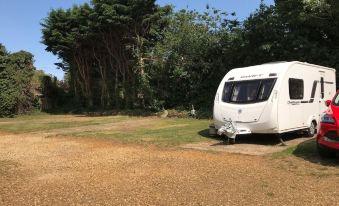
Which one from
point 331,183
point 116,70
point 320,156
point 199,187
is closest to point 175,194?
point 199,187

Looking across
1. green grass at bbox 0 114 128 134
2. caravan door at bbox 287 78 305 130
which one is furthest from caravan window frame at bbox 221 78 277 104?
green grass at bbox 0 114 128 134

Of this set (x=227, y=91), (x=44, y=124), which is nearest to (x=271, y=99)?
(x=227, y=91)

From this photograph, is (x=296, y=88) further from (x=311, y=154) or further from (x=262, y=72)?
(x=311, y=154)

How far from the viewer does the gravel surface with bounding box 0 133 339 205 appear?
6.57m

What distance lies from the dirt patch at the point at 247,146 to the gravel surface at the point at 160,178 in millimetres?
623

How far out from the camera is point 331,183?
7.32 meters

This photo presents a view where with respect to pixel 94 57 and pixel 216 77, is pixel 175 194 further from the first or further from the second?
pixel 94 57

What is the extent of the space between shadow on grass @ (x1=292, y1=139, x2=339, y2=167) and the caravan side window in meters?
1.39

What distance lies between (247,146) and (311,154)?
2.17 meters

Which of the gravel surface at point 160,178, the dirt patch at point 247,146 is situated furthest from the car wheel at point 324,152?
the dirt patch at point 247,146

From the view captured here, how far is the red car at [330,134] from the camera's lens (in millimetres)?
8969

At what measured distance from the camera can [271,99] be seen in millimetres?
11977

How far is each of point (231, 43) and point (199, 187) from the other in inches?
629

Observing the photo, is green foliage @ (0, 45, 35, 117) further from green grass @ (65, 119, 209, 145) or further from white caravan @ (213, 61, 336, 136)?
white caravan @ (213, 61, 336, 136)
